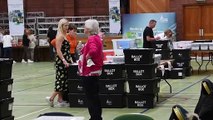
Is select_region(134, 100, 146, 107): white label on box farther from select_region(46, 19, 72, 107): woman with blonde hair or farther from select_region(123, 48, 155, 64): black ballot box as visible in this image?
select_region(46, 19, 72, 107): woman with blonde hair

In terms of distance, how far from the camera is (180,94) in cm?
1125

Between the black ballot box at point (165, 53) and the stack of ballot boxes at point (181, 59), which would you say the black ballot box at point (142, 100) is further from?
the stack of ballot boxes at point (181, 59)

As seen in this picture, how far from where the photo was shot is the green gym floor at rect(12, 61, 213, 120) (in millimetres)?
9180

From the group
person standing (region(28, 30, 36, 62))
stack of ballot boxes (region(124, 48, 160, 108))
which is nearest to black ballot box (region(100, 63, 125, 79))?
stack of ballot boxes (region(124, 48, 160, 108))

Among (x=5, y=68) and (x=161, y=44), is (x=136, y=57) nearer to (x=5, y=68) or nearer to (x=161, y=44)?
(x=5, y=68)

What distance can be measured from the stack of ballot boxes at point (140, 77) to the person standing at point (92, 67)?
1.96 metres

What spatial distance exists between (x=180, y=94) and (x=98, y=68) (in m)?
4.12

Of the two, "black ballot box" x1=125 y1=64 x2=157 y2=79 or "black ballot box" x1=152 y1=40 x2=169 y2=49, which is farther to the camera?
"black ballot box" x1=152 y1=40 x2=169 y2=49

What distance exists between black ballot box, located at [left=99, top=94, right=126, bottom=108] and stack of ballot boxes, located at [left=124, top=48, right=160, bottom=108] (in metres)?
0.16

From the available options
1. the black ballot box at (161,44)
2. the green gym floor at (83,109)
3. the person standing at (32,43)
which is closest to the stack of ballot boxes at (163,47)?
the black ballot box at (161,44)

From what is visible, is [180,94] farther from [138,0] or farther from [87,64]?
[138,0]

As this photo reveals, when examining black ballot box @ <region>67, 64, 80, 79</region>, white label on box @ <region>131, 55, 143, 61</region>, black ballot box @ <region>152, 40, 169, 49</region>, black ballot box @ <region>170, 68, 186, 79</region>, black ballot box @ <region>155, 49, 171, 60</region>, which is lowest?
black ballot box @ <region>170, 68, 186, 79</region>

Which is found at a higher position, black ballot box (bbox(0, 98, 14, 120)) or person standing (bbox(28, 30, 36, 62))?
person standing (bbox(28, 30, 36, 62))

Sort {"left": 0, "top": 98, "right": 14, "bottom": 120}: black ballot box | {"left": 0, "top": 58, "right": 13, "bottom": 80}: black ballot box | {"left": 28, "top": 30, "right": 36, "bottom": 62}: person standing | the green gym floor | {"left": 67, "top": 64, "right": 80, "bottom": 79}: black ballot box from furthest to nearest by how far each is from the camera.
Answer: {"left": 28, "top": 30, "right": 36, "bottom": 62}: person standing < {"left": 67, "top": 64, "right": 80, "bottom": 79}: black ballot box < the green gym floor < {"left": 0, "top": 98, "right": 14, "bottom": 120}: black ballot box < {"left": 0, "top": 58, "right": 13, "bottom": 80}: black ballot box
